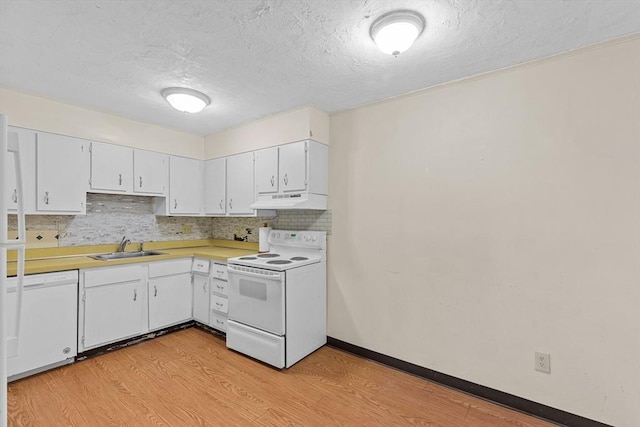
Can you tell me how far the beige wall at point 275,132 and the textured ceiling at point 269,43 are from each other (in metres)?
0.29

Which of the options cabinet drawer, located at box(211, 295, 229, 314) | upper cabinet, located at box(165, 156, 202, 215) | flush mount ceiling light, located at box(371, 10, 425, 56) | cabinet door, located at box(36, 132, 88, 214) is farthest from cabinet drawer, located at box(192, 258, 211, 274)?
flush mount ceiling light, located at box(371, 10, 425, 56)

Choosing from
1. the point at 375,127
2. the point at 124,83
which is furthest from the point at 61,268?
the point at 375,127

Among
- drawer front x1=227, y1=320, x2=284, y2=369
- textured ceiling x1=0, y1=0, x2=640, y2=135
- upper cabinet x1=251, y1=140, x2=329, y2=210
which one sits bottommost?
drawer front x1=227, y1=320, x2=284, y2=369

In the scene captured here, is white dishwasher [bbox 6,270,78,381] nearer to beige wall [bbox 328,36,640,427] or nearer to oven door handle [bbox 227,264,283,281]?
oven door handle [bbox 227,264,283,281]

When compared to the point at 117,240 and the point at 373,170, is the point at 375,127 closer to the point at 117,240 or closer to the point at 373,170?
the point at 373,170

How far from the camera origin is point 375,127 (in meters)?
2.79

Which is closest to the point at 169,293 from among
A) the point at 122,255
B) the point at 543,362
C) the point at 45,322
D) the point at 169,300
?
the point at 169,300

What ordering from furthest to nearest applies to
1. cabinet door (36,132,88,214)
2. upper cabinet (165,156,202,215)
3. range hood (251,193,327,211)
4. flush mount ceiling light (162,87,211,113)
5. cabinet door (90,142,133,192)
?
upper cabinet (165,156,202,215) → cabinet door (90,142,133,192) → range hood (251,193,327,211) → cabinet door (36,132,88,214) → flush mount ceiling light (162,87,211,113)

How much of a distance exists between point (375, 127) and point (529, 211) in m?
1.44

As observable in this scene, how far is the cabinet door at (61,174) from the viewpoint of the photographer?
2.68 metres

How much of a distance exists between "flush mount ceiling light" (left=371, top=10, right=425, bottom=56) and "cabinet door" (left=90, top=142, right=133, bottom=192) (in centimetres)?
293

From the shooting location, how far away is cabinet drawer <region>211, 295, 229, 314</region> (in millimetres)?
3152

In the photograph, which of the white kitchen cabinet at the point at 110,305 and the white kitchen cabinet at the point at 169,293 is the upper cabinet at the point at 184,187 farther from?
the white kitchen cabinet at the point at 110,305

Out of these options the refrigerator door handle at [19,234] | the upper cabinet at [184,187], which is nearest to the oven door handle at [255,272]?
the upper cabinet at [184,187]
